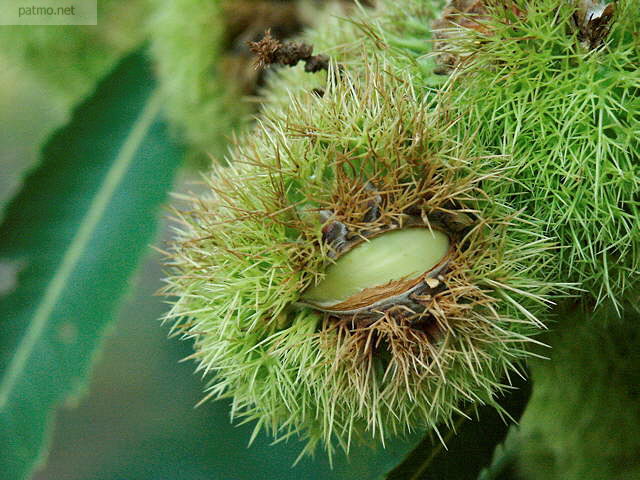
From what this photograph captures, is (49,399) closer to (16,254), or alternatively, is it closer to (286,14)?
(16,254)

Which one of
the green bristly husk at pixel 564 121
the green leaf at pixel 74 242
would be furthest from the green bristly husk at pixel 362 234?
the green leaf at pixel 74 242

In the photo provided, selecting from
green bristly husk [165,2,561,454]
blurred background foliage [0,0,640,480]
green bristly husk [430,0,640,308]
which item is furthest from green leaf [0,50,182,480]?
green bristly husk [430,0,640,308]

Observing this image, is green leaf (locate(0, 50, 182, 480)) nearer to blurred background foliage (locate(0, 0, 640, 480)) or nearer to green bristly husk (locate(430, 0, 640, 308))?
blurred background foliage (locate(0, 0, 640, 480))

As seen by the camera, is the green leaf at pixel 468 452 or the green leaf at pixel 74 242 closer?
the green leaf at pixel 468 452

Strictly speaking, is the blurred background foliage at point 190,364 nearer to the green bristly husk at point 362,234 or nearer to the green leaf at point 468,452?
the green leaf at point 468,452

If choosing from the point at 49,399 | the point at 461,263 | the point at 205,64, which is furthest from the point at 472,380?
the point at 49,399

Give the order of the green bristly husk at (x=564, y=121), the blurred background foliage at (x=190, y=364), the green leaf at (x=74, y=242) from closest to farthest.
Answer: the green bristly husk at (x=564, y=121), the blurred background foliage at (x=190, y=364), the green leaf at (x=74, y=242)
